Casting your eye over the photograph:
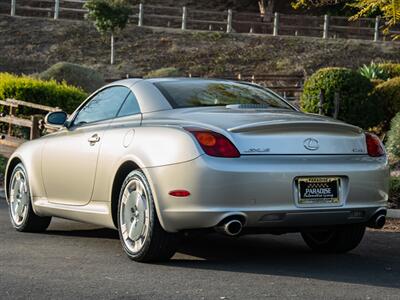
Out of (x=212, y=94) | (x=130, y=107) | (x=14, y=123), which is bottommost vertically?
(x=14, y=123)

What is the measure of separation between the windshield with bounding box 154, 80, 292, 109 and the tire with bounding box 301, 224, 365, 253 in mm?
1123

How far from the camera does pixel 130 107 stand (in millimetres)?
8289

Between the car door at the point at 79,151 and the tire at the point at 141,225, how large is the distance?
1.94 ft

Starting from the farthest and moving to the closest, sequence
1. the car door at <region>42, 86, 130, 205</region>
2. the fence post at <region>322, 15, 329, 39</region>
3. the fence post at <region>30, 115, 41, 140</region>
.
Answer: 1. the fence post at <region>322, 15, 329, 39</region>
2. the fence post at <region>30, 115, 41, 140</region>
3. the car door at <region>42, 86, 130, 205</region>

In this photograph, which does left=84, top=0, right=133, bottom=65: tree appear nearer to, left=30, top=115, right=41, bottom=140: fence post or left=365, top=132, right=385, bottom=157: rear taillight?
left=30, top=115, right=41, bottom=140: fence post

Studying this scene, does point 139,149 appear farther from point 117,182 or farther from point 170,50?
point 170,50

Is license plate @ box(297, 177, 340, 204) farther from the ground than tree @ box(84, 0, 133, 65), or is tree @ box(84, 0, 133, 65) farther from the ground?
tree @ box(84, 0, 133, 65)

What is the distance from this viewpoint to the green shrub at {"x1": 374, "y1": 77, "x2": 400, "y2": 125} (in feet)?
68.2

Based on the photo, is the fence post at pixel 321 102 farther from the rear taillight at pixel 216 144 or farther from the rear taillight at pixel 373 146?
the rear taillight at pixel 216 144

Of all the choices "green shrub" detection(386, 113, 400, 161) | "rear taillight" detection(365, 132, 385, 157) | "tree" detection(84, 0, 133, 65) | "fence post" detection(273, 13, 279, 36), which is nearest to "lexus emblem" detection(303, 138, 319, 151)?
"rear taillight" detection(365, 132, 385, 157)

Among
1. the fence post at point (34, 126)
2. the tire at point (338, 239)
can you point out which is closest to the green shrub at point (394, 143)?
the fence post at point (34, 126)

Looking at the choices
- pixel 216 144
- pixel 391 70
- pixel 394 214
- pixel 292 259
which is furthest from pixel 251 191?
pixel 391 70

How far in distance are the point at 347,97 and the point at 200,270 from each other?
1390 cm

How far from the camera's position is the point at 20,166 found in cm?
959
